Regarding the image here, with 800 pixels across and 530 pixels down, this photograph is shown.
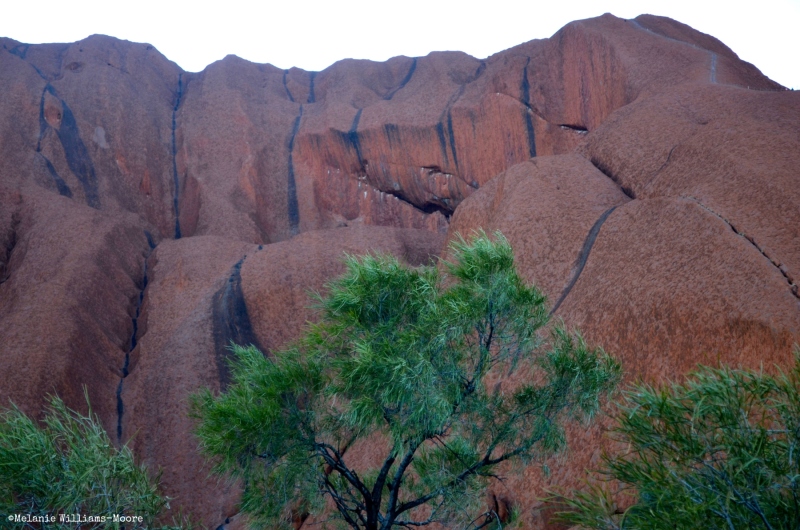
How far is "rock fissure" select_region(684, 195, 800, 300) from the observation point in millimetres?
8141

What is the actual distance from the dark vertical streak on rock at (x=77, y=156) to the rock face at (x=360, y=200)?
8 cm

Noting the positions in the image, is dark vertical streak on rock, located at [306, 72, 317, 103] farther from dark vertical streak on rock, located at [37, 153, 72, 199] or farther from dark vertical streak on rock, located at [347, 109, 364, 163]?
dark vertical streak on rock, located at [37, 153, 72, 199]

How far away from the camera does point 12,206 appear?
1977 cm

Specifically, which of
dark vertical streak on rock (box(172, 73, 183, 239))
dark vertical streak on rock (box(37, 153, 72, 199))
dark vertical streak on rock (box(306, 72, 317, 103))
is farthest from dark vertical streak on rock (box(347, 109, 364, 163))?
dark vertical streak on rock (box(37, 153, 72, 199))

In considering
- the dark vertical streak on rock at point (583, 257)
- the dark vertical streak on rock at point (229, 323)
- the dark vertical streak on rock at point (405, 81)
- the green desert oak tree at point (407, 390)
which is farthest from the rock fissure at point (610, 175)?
the dark vertical streak on rock at point (405, 81)

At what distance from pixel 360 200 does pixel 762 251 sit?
17314 mm

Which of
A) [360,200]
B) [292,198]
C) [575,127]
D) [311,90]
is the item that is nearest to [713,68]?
[575,127]

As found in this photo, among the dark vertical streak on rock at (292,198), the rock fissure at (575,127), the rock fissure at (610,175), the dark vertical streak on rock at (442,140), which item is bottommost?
the dark vertical streak on rock at (292,198)

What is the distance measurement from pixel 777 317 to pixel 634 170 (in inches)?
249

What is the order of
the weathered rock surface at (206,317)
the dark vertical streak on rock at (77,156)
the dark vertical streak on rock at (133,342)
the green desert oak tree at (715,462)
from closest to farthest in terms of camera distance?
the green desert oak tree at (715,462) < the weathered rock surface at (206,317) < the dark vertical streak on rock at (133,342) < the dark vertical streak on rock at (77,156)

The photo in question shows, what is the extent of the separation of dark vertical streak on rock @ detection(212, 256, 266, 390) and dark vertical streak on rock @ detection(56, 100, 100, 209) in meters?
8.28

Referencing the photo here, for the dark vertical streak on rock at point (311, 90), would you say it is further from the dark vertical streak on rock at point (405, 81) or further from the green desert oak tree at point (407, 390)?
the green desert oak tree at point (407, 390)

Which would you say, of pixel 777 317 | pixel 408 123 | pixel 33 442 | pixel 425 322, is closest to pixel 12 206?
pixel 408 123

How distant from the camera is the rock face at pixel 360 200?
9648 millimetres
